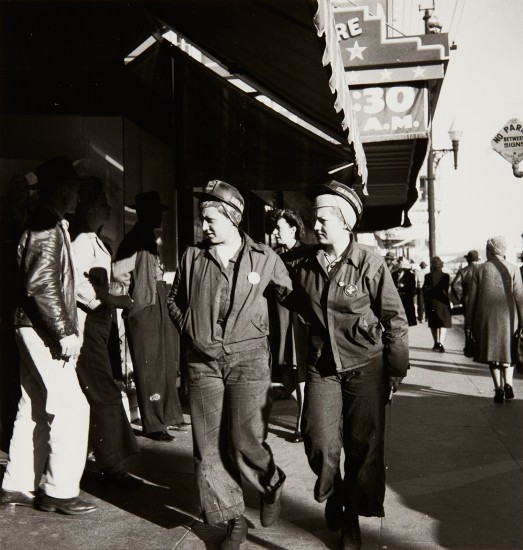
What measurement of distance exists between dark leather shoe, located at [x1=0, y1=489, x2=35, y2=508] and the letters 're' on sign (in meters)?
6.13

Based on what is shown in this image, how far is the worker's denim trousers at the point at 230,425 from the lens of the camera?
12.1 ft

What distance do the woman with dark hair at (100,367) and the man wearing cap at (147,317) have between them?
0.66 m

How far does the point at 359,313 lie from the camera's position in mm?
3701

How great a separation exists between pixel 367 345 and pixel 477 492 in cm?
170

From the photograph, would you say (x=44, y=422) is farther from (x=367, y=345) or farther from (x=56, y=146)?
A: (x=56, y=146)

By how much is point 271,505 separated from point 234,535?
27 centimetres

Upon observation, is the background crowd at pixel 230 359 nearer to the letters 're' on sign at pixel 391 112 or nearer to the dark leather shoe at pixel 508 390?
the dark leather shoe at pixel 508 390

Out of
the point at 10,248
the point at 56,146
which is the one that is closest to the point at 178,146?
the point at 56,146

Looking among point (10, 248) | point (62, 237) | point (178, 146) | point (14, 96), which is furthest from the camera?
point (178, 146)

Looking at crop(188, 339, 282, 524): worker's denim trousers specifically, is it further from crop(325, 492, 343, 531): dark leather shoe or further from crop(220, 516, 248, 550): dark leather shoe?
crop(325, 492, 343, 531): dark leather shoe

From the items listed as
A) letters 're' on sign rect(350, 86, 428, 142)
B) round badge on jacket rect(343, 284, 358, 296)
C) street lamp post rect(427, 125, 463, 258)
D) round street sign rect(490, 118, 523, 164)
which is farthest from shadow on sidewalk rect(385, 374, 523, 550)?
street lamp post rect(427, 125, 463, 258)

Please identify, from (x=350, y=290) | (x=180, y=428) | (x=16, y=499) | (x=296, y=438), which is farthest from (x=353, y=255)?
(x=180, y=428)

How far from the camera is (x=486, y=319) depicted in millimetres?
8273

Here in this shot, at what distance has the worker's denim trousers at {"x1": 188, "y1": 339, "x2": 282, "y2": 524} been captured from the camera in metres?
3.70
